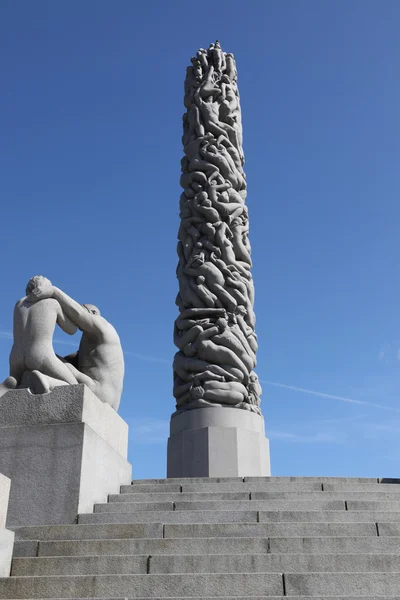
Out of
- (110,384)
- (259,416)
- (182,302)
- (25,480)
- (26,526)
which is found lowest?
(26,526)

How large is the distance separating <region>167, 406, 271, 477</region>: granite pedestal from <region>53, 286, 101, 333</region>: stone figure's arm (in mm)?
5000

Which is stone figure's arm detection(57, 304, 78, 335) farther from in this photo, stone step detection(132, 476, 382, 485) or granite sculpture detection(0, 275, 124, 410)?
stone step detection(132, 476, 382, 485)

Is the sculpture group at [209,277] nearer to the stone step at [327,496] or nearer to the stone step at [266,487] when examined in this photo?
the stone step at [266,487]

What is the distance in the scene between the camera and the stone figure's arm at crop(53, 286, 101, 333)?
8.97m

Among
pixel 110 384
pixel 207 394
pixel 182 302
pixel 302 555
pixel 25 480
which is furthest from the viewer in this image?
pixel 182 302

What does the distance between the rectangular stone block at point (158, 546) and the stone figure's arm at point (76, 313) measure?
333 cm

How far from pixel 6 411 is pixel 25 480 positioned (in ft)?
3.16

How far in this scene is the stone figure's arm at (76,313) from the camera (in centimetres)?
897

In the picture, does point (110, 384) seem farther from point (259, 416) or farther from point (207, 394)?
point (259, 416)

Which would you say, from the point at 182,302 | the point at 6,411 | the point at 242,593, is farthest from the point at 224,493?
the point at 182,302

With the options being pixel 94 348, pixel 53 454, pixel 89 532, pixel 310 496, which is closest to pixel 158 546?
pixel 89 532

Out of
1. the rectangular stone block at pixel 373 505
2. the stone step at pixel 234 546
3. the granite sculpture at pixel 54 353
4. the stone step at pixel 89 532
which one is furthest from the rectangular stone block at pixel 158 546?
the granite sculpture at pixel 54 353

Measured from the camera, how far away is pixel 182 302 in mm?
14867

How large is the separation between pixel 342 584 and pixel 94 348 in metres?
5.00
